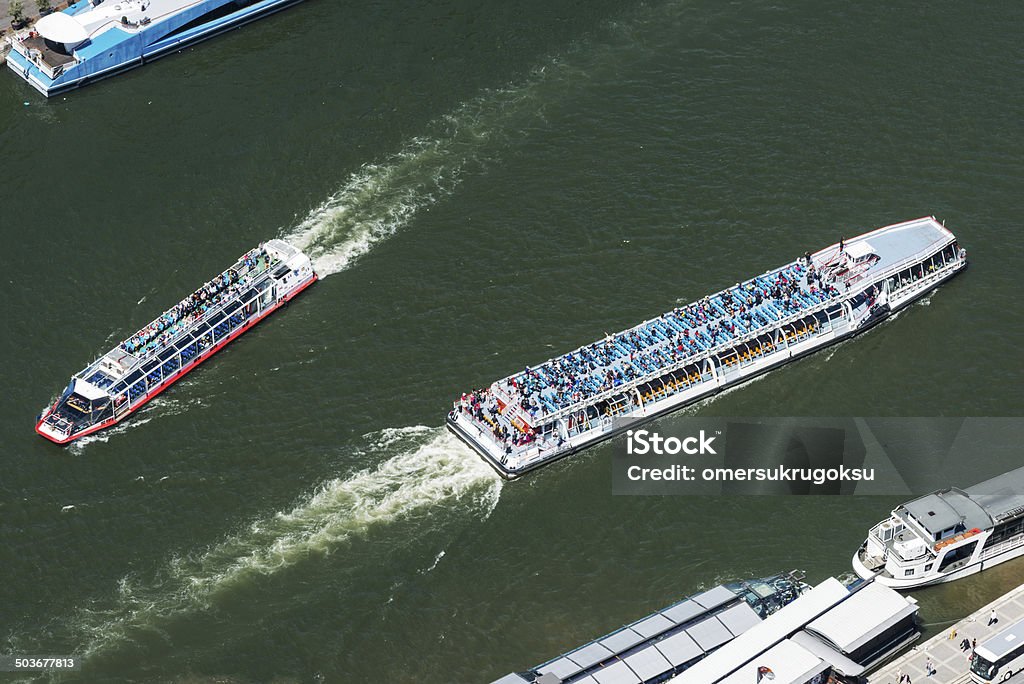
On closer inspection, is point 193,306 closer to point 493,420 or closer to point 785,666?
point 493,420

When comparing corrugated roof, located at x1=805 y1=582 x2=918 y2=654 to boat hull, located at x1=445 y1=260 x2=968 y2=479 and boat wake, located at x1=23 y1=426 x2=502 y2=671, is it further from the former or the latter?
boat wake, located at x1=23 y1=426 x2=502 y2=671

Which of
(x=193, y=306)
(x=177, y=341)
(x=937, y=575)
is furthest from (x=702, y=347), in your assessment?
(x=177, y=341)

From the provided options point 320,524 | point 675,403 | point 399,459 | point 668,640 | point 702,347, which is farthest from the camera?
point 702,347

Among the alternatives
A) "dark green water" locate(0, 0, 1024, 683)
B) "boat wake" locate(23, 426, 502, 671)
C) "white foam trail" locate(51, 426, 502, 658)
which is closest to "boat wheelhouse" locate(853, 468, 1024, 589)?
"dark green water" locate(0, 0, 1024, 683)

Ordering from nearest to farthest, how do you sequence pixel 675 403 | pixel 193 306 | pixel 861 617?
pixel 861 617, pixel 675 403, pixel 193 306

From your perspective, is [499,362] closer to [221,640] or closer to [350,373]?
[350,373]

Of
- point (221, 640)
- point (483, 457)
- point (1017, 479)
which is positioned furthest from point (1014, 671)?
point (221, 640)
